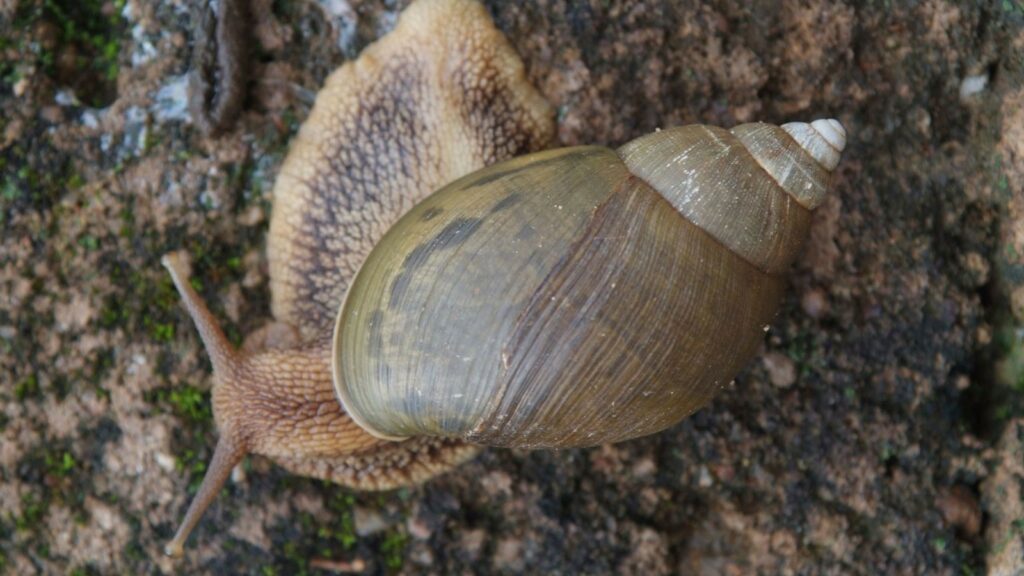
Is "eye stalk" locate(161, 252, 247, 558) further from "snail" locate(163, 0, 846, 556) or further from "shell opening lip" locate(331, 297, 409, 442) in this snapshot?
"shell opening lip" locate(331, 297, 409, 442)

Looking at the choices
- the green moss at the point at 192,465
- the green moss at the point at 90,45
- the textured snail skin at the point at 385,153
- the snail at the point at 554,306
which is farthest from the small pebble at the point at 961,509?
the green moss at the point at 90,45

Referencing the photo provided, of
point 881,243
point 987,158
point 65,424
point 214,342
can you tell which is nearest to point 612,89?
point 881,243

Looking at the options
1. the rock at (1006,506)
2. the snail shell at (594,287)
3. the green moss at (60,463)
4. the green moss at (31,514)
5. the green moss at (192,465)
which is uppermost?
the snail shell at (594,287)

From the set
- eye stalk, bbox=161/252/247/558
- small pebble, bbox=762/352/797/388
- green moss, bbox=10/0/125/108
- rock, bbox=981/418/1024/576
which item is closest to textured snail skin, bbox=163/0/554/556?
eye stalk, bbox=161/252/247/558

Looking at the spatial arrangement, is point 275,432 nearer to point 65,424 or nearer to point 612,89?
point 65,424

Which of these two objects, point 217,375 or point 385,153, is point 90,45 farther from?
point 217,375

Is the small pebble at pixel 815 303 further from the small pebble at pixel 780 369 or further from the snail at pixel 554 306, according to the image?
the snail at pixel 554 306
